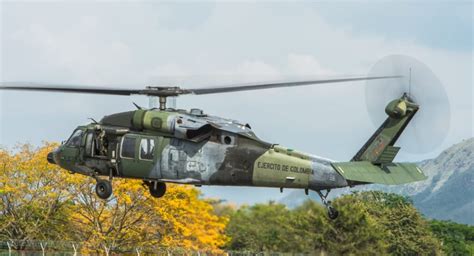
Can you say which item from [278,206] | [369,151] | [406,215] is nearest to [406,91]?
[369,151]

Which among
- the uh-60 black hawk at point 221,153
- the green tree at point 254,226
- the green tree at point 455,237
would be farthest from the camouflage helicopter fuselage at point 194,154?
the green tree at point 254,226

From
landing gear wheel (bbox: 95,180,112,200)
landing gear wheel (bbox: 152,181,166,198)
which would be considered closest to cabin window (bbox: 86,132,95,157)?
landing gear wheel (bbox: 95,180,112,200)

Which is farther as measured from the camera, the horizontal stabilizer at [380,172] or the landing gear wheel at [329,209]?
the horizontal stabilizer at [380,172]

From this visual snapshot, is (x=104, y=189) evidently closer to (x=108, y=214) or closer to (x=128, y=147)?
(x=128, y=147)

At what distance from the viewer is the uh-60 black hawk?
4409cm

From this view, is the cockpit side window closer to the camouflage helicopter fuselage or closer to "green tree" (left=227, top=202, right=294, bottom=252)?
the camouflage helicopter fuselage

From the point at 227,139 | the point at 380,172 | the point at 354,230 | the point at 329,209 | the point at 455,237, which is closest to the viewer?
the point at 329,209

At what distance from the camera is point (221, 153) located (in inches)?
Result: 1781

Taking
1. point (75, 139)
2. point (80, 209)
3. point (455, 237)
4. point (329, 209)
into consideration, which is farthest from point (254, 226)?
point (329, 209)

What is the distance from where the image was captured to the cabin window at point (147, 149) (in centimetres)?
4644

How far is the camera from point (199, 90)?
47938 mm

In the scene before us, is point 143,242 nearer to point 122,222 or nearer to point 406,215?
point 122,222

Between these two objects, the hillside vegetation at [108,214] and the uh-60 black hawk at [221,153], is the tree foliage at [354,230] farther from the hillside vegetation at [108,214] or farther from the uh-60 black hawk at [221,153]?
the uh-60 black hawk at [221,153]

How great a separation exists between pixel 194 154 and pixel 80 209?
37.0m
